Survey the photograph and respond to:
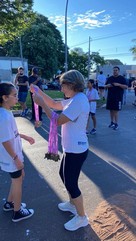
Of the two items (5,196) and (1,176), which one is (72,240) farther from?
(1,176)

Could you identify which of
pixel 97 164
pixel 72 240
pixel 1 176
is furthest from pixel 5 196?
pixel 97 164

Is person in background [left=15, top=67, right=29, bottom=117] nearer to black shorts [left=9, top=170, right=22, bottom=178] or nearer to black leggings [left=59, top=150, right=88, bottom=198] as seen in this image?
black shorts [left=9, top=170, right=22, bottom=178]

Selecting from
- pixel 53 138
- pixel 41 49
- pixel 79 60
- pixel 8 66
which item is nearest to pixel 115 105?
pixel 53 138

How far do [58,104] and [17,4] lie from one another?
9.86 meters

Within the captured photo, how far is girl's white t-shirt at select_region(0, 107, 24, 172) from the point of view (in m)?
2.67

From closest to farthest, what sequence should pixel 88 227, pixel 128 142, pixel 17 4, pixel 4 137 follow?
pixel 4 137 < pixel 88 227 < pixel 128 142 < pixel 17 4

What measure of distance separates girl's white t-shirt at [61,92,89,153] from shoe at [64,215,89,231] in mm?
821

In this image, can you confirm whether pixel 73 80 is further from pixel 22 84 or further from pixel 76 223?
pixel 22 84

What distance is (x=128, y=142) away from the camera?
6.71 metres

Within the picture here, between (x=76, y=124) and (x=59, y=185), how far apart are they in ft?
5.53

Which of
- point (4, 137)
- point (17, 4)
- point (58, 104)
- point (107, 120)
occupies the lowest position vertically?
point (107, 120)

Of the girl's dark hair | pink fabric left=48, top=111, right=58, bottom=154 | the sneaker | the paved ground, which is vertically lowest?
the paved ground

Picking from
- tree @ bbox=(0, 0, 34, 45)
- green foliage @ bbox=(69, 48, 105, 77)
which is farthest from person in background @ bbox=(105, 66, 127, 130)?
green foliage @ bbox=(69, 48, 105, 77)

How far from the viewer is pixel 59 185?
403 cm
